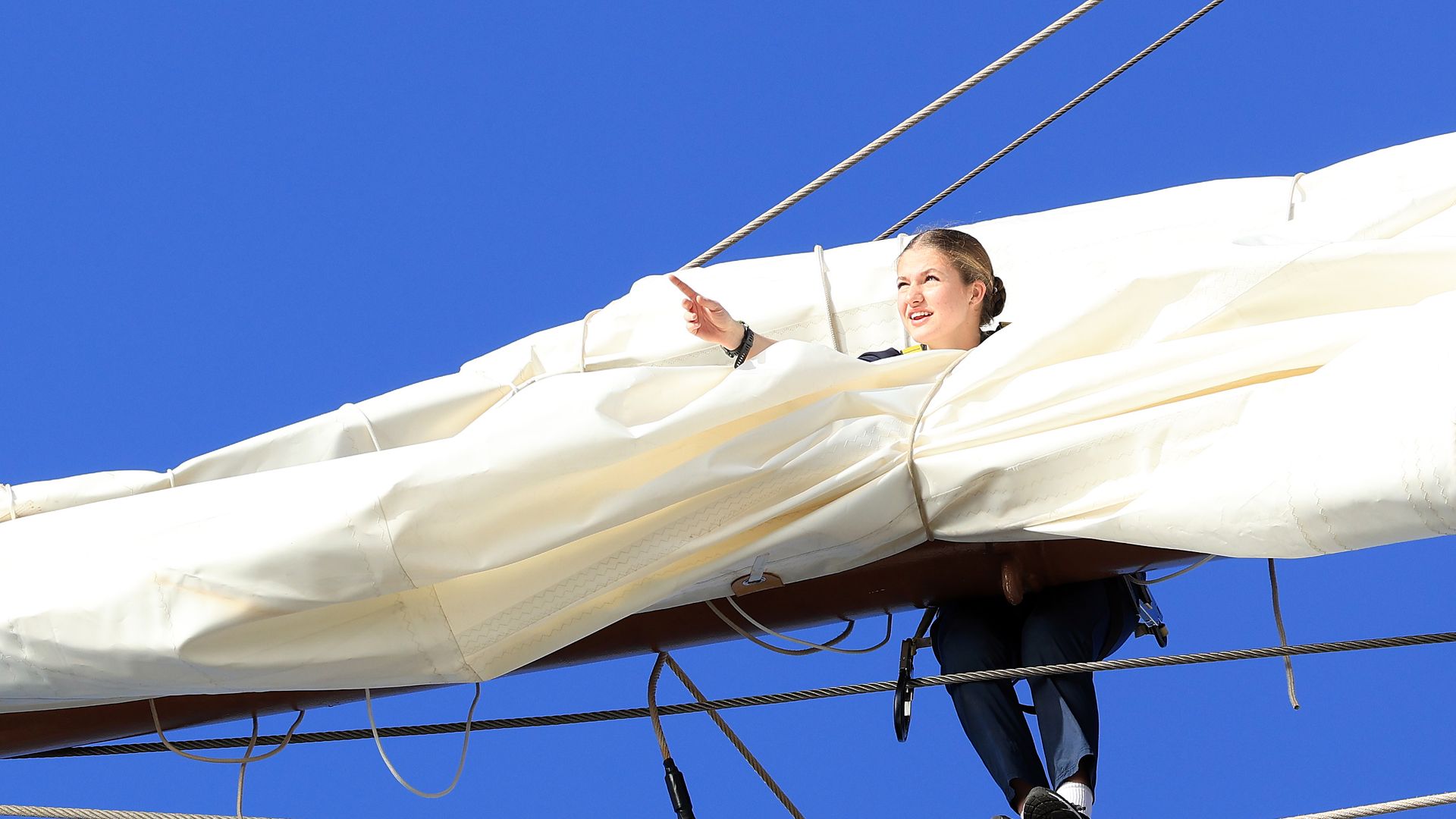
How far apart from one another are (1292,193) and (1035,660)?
32.5 inches

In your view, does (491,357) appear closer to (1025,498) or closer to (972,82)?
(972,82)

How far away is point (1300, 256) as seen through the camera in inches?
51.9

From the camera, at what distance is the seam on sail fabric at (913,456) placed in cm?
130

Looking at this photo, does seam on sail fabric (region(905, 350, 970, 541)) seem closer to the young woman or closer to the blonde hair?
the young woman

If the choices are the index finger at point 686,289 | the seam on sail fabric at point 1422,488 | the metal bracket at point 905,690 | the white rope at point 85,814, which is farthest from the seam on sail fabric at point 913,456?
the white rope at point 85,814

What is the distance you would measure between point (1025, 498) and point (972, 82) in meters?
0.68

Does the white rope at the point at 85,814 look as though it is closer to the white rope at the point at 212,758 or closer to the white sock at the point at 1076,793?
the white rope at the point at 212,758

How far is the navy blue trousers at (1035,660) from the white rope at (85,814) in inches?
22.6

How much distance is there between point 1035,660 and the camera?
136 cm

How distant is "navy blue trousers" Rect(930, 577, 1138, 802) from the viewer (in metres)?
1.33

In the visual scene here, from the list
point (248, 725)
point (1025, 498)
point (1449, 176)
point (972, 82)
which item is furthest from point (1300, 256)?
point (248, 725)

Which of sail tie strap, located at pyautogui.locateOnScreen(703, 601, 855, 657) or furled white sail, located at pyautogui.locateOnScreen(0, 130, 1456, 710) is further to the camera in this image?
sail tie strap, located at pyautogui.locateOnScreen(703, 601, 855, 657)

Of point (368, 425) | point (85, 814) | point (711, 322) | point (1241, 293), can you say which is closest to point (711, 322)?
point (711, 322)

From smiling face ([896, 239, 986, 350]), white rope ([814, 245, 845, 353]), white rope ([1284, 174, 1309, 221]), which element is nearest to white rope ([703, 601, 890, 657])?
smiling face ([896, 239, 986, 350])
